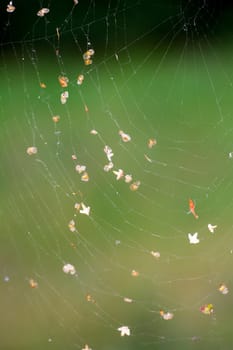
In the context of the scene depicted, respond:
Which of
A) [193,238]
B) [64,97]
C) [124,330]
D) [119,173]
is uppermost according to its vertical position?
[64,97]

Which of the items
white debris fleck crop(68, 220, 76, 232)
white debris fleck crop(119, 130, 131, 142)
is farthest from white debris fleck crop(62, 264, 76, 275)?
white debris fleck crop(119, 130, 131, 142)

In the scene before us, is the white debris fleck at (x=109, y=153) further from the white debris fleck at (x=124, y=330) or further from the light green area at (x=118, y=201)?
the white debris fleck at (x=124, y=330)

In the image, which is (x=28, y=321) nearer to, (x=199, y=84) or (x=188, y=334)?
(x=188, y=334)

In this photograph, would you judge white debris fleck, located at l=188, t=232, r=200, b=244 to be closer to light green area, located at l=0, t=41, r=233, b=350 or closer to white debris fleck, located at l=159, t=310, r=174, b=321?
light green area, located at l=0, t=41, r=233, b=350

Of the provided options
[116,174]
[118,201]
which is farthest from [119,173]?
[118,201]

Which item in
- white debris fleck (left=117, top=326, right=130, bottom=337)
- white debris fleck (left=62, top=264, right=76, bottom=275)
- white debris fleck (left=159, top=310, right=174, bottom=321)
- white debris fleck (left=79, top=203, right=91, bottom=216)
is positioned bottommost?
white debris fleck (left=117, top=326, right=130, bottom=337)

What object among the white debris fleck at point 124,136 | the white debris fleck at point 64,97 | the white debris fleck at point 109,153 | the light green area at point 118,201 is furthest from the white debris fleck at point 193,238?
the white debris fleck at point 64,97

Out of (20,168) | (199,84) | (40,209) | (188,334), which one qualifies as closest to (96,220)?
(40,209)

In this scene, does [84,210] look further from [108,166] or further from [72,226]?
[108,166]
